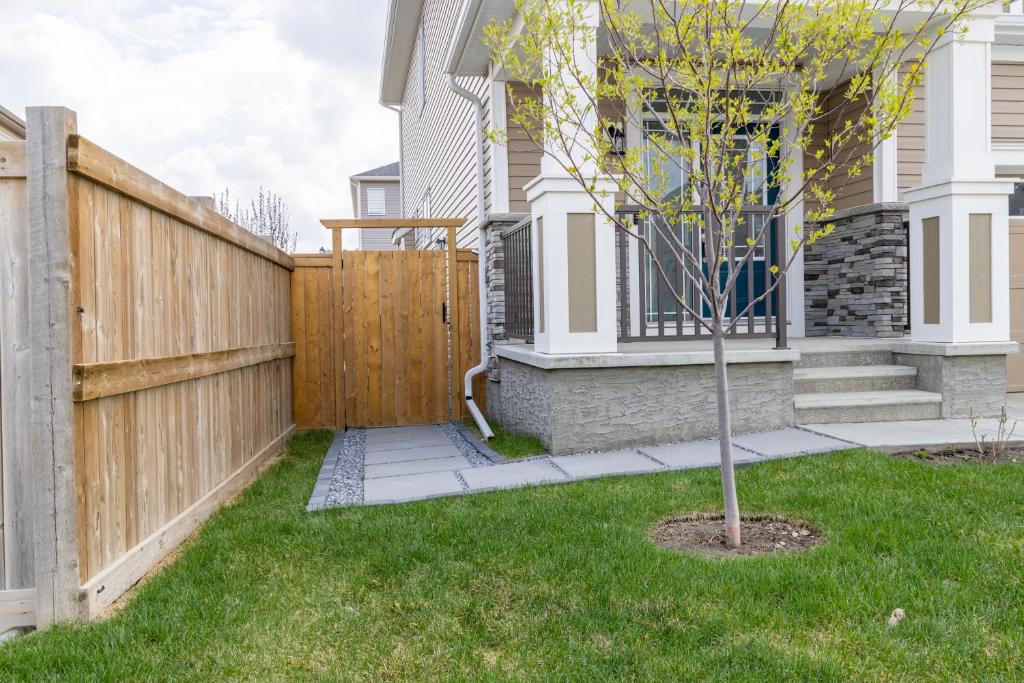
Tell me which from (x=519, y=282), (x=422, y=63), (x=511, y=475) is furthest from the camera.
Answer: (x=422, y=63)

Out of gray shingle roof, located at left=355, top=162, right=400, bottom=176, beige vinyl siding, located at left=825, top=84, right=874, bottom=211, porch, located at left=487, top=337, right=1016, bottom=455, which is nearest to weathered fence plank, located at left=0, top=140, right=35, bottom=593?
porch, located at left=487, top=337, right=1016, bottom=455

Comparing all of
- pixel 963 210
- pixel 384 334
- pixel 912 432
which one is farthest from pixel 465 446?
pixel 963 210

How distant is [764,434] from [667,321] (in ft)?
7.15

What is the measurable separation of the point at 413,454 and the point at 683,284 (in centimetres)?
242

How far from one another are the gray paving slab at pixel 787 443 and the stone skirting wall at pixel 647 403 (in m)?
0.16

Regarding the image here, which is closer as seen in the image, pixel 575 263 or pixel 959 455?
pixel 959 455

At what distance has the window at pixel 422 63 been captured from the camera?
12375mm

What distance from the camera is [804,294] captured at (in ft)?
25.6

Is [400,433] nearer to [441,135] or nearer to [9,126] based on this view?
[9,126]

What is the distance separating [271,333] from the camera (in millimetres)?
5969

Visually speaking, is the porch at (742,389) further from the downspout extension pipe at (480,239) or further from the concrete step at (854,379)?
the downspout extension pipe at (480,239)

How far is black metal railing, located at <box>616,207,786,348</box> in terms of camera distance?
5.18 metres

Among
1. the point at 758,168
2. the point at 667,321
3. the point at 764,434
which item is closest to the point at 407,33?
the point at 758,168

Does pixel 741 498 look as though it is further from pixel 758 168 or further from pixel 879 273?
pixel 758 168
